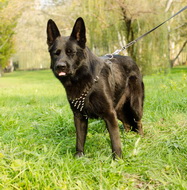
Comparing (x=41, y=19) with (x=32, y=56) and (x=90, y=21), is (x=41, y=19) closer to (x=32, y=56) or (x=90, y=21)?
(x=90, y=21)

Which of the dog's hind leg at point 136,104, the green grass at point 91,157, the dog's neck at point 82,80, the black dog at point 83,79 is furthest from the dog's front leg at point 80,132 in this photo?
the dog's hind leg at point 136,104

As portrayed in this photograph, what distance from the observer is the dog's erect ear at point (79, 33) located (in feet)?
9.52

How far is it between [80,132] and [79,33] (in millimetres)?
1148

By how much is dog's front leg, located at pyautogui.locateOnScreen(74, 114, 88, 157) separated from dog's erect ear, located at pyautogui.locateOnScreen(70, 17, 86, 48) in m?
0.87

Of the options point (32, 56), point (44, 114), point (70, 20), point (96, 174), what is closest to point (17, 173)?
point (96, 174)

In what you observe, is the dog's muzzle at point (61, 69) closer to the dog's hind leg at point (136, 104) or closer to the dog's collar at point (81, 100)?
the dog's collar at point (81, 100)

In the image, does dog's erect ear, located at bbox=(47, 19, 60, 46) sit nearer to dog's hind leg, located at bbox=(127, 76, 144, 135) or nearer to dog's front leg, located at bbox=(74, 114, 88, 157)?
dog's front leg, located at bbox=(74, 114, 88, 157)

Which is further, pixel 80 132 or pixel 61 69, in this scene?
pixel 80 132

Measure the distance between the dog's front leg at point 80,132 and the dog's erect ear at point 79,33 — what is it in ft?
2.84

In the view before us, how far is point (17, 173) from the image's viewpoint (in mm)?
2365

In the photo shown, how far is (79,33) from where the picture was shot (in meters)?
2.91

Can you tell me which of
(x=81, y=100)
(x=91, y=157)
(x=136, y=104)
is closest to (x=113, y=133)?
(x=91, y=157)

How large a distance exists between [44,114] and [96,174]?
2.52 meters

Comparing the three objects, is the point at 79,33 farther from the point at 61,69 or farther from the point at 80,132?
the point at 80,132
